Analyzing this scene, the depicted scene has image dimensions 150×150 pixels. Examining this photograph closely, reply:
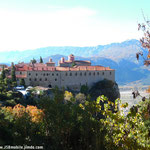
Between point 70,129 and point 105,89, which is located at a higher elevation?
point 70,129

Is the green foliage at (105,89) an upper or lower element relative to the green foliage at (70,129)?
lower

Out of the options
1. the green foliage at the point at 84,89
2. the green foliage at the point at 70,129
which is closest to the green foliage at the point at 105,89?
the green foliage at the point at 84,89

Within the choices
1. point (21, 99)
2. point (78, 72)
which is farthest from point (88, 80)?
point (21, 99)

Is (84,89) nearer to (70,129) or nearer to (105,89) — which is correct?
(105,89)

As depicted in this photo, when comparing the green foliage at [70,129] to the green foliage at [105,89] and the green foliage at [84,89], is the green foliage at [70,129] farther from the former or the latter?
the green foliage at [105,89]

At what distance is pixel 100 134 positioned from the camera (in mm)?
11047

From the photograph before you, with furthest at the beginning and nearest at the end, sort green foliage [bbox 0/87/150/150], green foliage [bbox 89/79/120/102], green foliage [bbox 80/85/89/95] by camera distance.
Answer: green foliage [bbox 89/79/120/102], green foliage [bbox 80/85/89/95], green foliage [bbox 0/87/150/150]

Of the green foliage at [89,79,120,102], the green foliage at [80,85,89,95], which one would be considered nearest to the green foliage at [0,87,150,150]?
the green foliage at [80,85,89,95]

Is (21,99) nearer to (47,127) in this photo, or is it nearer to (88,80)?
(88,80)

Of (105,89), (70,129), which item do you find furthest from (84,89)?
(70,129)

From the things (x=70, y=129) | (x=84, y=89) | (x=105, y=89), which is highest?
(x=70, y=129)

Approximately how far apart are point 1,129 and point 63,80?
5715cm

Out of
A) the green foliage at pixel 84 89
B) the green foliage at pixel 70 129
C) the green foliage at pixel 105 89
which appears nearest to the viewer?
the green foliage at pixel 70 129

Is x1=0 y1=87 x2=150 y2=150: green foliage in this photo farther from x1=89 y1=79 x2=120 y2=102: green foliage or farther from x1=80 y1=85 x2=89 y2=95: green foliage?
x1=89 y1=79 x2=120 y2=102: green foliage
